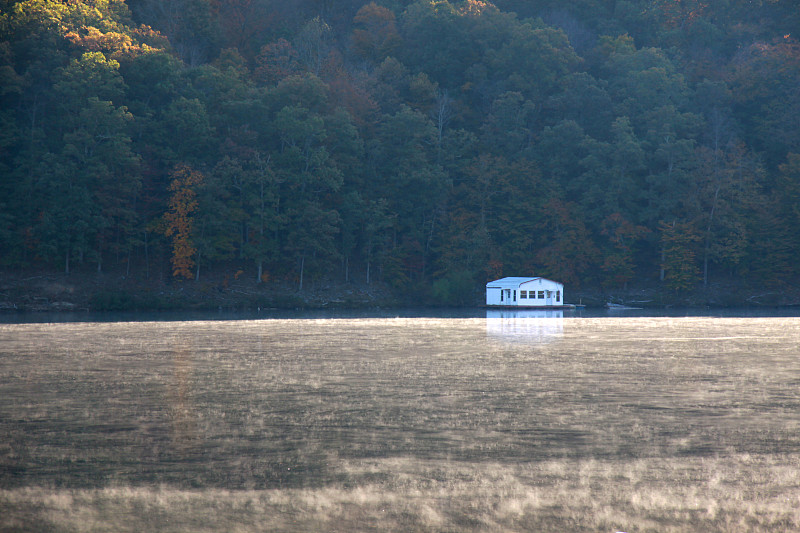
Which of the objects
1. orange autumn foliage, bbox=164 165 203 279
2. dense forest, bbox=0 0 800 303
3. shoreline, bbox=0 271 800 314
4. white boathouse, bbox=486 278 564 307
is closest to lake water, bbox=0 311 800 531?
shoreline, bbox=0 271 800 314

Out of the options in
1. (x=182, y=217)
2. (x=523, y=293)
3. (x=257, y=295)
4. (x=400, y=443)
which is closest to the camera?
(x=400, y=443)

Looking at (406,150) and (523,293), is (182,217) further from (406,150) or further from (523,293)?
(523,293)

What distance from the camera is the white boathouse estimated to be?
71.8m

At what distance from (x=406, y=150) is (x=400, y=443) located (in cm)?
7458

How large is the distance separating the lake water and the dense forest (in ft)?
167

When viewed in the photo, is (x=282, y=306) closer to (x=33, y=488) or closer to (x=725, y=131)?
(x=725, y=131)

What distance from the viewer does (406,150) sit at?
3322 inches

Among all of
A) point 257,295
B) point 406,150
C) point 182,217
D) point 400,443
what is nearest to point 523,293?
point 406,150

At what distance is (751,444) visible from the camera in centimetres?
1110

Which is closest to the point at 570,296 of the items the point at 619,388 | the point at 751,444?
the point at 619,388

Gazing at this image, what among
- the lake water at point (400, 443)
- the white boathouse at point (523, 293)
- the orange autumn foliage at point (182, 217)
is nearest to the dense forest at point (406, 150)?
the orange autumn foliage at point (182, 217)

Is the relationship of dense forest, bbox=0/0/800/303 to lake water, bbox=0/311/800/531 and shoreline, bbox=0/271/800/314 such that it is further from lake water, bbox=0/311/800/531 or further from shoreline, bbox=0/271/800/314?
lake water, bbox=0/311/800/531

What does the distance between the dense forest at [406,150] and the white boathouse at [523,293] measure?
4858 millimetres

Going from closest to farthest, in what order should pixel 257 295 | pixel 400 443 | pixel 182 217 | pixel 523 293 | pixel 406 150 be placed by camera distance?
pixel 400 443, pixel 257 295, pixel 182 217, pixel 523 293, pixel 406 150
